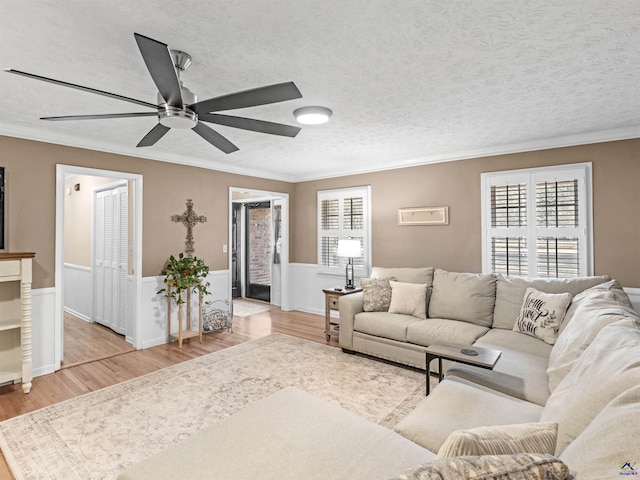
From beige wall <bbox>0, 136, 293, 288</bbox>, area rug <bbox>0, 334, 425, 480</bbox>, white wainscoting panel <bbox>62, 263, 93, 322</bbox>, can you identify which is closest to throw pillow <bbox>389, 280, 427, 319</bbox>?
area rug <bbox>0, 334, 425, 480</bbox>

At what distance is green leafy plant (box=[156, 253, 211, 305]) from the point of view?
4.43 metres

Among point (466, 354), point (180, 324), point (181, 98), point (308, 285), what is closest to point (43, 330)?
point (180, 324)

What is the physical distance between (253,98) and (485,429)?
182 centimetres

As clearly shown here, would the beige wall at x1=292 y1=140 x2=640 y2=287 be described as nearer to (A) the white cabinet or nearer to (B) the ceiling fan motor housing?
(B) the ceiling fan motor housing

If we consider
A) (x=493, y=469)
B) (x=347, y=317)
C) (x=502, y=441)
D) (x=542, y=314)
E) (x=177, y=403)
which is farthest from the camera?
(x=347, y=317)

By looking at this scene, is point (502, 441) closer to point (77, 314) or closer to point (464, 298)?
point (464, 298)

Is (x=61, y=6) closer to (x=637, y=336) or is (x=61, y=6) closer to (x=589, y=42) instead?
(x=589, y=42)

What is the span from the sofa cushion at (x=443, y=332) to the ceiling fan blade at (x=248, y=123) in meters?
2.34

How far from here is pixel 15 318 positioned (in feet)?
11.0

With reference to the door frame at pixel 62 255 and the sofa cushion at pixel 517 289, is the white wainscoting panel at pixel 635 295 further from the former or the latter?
the door frame at pixel 62 255

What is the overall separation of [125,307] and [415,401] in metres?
3.96

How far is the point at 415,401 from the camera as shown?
9.59ft

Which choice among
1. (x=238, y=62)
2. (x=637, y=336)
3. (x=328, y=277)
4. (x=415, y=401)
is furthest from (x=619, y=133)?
(x=328, y=277)

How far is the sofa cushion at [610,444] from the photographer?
0.75m
